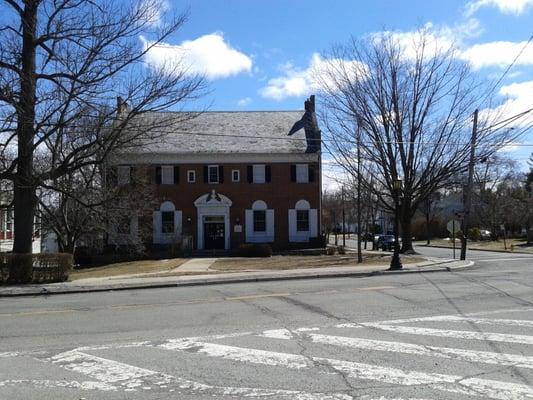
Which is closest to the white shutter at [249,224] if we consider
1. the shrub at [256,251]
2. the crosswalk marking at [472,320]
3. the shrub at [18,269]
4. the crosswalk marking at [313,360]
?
the shrub at [256,251]

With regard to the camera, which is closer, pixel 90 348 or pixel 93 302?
pixel 90 348

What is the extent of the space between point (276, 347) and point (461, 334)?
3.04 m

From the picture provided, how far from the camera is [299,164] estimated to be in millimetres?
45281

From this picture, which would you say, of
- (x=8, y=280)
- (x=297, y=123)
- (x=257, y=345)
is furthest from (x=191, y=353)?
(x=297, y=123)

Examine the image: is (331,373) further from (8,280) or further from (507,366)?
(8,280)

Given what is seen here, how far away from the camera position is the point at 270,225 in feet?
149

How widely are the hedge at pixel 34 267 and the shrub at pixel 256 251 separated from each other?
1992 cm

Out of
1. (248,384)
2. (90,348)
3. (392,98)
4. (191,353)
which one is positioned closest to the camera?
(248,384)

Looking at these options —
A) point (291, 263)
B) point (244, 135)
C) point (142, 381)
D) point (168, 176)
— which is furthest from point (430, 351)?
point (244, 135)

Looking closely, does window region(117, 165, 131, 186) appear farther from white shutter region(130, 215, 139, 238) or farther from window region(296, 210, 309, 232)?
window region(296, 210, 309, 232)

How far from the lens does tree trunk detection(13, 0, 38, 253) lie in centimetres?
2175


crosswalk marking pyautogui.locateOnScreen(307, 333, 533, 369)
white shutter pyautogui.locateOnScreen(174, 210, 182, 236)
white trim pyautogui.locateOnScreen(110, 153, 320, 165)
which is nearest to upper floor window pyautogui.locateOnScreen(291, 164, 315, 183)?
white trim pyautogui.locateOnScreen(110, 153, 320, 165)

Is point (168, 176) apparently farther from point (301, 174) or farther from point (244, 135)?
point (301, 174)

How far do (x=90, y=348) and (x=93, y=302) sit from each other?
6.82 m
